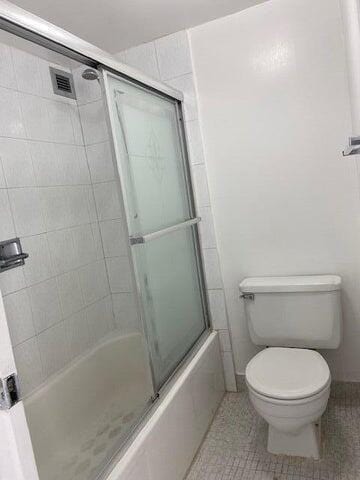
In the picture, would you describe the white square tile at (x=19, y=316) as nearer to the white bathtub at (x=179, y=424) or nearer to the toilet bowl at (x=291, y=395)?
the white bathtub at (x=179, y=424)

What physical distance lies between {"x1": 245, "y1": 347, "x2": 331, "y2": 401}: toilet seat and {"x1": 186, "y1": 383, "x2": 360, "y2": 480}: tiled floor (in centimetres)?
39

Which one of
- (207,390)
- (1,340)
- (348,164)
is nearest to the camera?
(1,340)

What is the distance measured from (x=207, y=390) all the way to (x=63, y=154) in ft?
5.11

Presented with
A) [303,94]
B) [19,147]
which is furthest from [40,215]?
[303,94]

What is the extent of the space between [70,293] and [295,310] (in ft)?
4.04

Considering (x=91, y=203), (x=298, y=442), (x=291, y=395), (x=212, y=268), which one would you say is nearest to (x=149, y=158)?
(x=91, y=203)

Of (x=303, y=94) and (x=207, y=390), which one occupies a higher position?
(x=303, y=94)

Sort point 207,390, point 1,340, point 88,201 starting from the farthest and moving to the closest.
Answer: point 88,201 < point 207,390 < point 1,340

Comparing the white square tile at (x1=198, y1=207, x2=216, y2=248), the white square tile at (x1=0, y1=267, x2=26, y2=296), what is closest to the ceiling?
the white square tile at (x1=198, y1=207, x2=216, y2=248)

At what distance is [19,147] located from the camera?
Result: 180 centimetres

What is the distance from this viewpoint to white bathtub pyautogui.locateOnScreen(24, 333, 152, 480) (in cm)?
146

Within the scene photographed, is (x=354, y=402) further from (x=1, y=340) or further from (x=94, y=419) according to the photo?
(x=1, y=340)

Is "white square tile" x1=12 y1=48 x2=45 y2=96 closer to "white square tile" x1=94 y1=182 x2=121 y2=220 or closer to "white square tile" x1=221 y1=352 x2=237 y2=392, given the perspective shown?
"white square tile" x1=94 y1=182 x2=121 y2=220

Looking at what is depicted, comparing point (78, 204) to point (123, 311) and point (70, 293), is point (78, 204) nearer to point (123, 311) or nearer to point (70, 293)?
point (70, 293)
